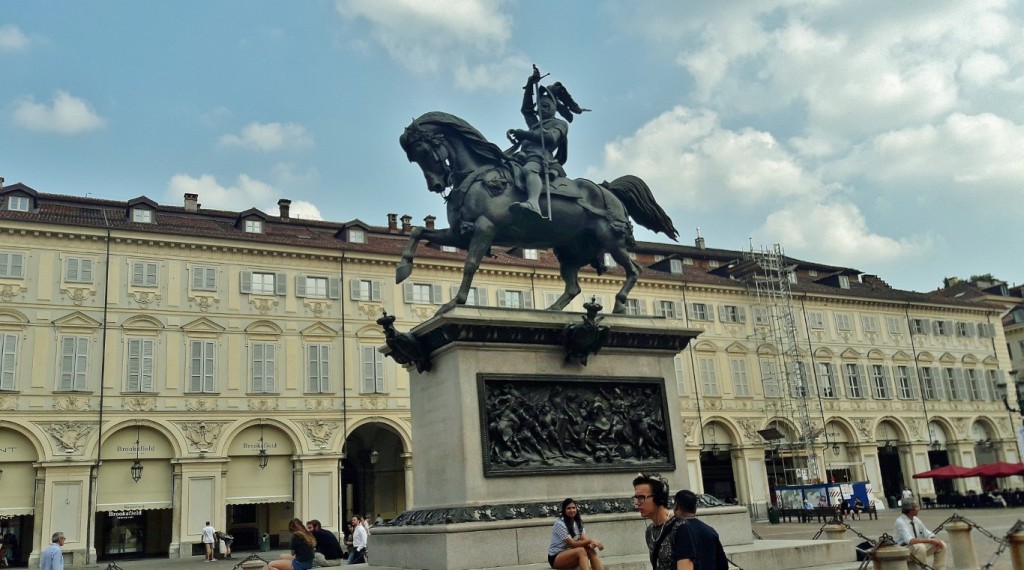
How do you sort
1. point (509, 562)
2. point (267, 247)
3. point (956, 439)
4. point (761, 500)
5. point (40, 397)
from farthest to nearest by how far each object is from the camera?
1. point (956, 439)
2. point (761, 500)
3. point (267, 247)
4. point (40, 397)
5. point (509, 562)

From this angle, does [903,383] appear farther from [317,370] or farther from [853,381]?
[317,370]

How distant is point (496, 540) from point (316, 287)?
105 ft

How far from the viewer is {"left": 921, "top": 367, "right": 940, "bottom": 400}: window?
56.3 metres

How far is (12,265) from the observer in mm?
35781

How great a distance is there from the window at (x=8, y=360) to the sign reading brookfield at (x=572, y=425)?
2967cm

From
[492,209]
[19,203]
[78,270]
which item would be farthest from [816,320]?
[492,209]

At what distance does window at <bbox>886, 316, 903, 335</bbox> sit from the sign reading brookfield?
48532 mm

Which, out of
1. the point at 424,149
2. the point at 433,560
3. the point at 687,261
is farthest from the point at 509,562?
the point at 687,261

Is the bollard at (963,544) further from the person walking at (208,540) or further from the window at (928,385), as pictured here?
the window at (928,385)

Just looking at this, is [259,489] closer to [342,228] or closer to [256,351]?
[256,351]

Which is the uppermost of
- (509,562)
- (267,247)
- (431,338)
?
(267,247)

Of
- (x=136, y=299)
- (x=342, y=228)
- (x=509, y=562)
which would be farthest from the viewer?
(x=342, y=228)

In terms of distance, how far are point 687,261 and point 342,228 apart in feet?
76.2

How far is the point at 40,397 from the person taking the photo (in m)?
34.9
